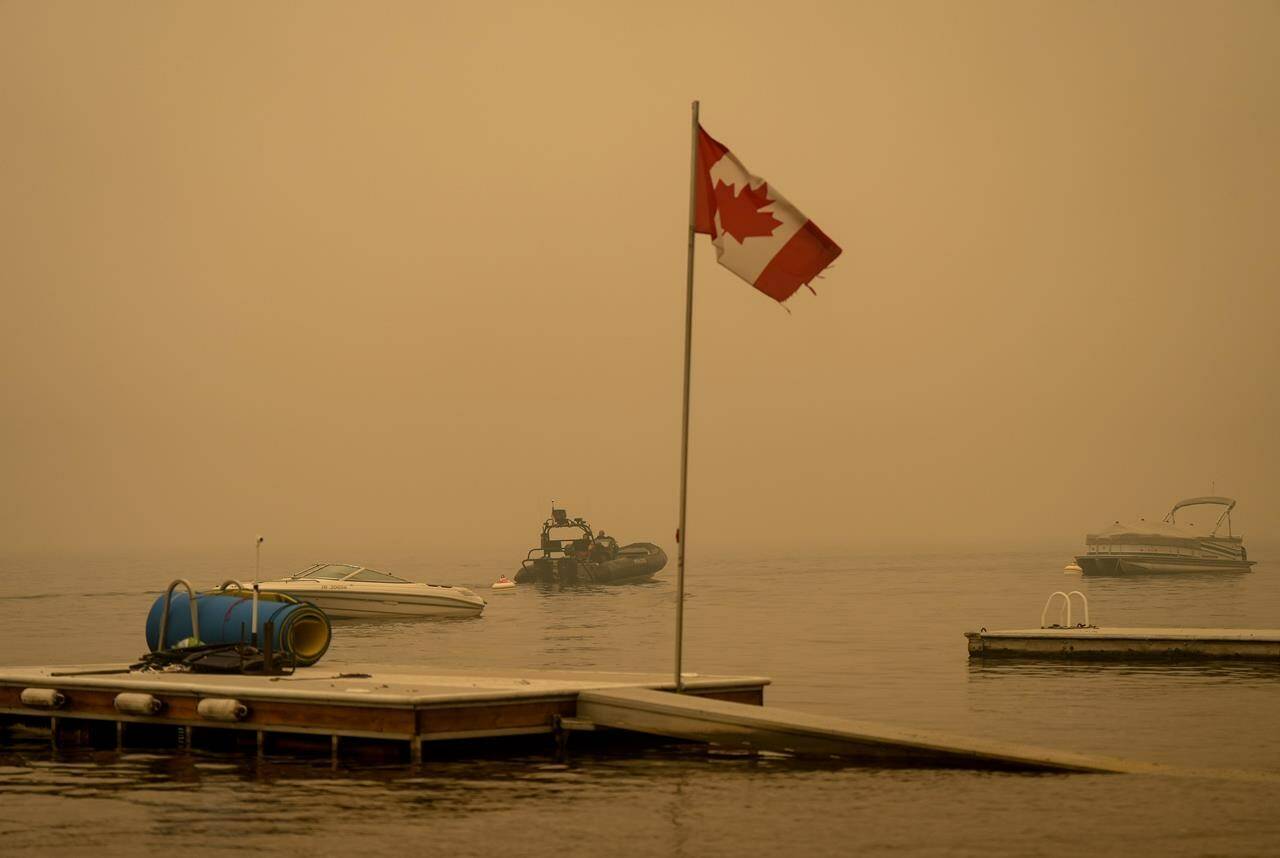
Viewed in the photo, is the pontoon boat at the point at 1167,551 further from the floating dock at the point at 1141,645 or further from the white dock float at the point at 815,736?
the white dock float at the point at 815,736

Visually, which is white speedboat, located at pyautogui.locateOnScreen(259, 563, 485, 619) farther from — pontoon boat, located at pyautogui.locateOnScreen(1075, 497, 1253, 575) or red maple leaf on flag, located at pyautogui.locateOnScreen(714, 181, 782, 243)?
pontoon boat, located at pyautogui.locateOnScreen(1075, 497, 1253, 575)

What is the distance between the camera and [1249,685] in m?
37.1

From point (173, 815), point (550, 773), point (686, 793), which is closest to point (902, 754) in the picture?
point (686, 793)

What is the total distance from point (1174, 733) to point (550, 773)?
1251cm

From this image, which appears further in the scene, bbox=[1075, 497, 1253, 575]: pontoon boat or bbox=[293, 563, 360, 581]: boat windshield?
bbox=[1075, 497, 1253, 575]: pontoon boat

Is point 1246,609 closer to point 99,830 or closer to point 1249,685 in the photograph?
point 1249,685

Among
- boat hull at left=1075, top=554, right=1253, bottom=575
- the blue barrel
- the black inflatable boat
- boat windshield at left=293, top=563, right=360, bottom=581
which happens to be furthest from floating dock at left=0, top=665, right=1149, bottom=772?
boat hull at left=1075, top=554, right=1253, bottom=575

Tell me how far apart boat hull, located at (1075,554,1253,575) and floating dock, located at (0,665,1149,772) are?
345 feet

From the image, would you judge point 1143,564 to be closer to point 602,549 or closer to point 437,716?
point 602,549

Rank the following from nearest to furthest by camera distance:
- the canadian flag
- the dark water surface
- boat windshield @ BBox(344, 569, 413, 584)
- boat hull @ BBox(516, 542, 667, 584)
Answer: the dark water surface → the canadian flag → boat windshield @ BBox(344, 569, 413, 584) → boat hull @ BBox(516, 542, 667, 584)

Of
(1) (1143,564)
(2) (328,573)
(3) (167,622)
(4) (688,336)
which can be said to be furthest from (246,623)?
(1) (1143,564)

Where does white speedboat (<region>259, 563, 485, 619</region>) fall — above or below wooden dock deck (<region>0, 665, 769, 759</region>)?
above

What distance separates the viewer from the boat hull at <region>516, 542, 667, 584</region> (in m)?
108

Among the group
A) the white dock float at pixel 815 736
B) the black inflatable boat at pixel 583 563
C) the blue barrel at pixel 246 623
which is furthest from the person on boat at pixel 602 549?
the white dock float at pixel 815 736
